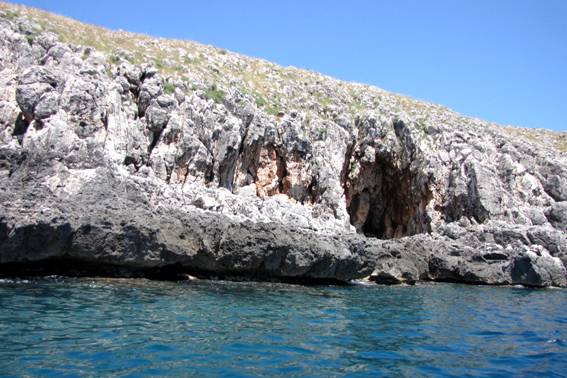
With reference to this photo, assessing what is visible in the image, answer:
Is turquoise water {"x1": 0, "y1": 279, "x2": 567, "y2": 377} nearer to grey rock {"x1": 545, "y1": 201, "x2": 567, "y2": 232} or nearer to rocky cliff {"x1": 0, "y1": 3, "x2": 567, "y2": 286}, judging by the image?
rocky cliff {"x1": 0, "y1": 3, "x2": 567, "y2": 286}

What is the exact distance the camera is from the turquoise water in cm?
1054

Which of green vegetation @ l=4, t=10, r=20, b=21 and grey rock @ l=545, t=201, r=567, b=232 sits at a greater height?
green vegetation @ l=4, t=10, r=20, b=21

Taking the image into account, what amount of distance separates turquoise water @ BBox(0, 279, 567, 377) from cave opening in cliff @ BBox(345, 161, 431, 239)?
74.2ft

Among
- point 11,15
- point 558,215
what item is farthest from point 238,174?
point 558,215

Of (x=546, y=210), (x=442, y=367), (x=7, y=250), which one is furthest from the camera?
(x=546, y=210)

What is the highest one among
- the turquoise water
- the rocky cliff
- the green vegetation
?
the green vegetation

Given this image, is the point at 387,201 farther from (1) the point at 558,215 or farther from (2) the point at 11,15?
(2) the point at 11,15

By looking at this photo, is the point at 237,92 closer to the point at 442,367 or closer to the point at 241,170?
the point at 241,170

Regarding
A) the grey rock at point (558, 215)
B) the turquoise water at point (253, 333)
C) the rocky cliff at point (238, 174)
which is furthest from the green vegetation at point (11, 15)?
the grey rock at point (558, 215)

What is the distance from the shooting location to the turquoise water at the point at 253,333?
1054 centimetres

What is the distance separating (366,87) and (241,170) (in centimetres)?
2637

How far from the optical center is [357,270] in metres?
29.3

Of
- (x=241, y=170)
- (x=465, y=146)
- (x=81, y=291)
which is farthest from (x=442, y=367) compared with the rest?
(x=465, y=146)

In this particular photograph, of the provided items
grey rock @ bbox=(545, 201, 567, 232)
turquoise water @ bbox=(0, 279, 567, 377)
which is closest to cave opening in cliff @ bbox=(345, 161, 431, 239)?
grey rock @ bbox=(545, 201, 567, 232)
